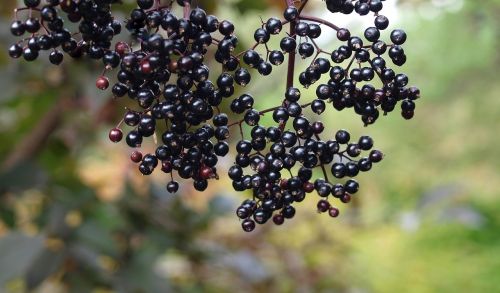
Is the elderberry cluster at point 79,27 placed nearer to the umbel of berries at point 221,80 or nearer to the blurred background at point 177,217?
the umbel of berries at point 221,80

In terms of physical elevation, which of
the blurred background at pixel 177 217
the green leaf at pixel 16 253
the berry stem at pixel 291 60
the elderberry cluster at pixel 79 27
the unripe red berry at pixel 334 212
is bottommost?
the unripe red berry at pixel 334 212

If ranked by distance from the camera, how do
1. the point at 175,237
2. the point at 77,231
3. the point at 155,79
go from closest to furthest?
1. the point at 155,79
2. the point at 77,231
3. the point at 175,237

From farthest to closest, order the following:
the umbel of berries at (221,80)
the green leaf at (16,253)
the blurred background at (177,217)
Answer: the blurred background at (177,217) → the green leaf at (16,253) → the umbel of berries at (221,80)

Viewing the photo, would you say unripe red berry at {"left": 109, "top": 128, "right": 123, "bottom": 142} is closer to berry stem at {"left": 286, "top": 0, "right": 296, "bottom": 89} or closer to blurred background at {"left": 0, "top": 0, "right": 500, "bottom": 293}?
berry stem at {"left": 286, "top": 0, "right": 296, "bottom": 89}

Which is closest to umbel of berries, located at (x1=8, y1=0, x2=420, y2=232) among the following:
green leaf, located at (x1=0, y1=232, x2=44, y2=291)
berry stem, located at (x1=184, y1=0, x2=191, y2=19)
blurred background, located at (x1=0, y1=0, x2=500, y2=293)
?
berry stem, located at (x1=184, y1=0, x2=191, y2=19)

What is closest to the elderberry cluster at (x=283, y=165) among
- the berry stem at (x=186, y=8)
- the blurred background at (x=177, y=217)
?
the berry stem at (x=186, y=8)

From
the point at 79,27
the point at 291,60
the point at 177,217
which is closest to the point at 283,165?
the point at 291,60

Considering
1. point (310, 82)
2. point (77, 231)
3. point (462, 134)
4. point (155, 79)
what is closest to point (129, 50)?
point (155, 79)

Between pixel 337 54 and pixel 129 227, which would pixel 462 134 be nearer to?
pixel 129 227
